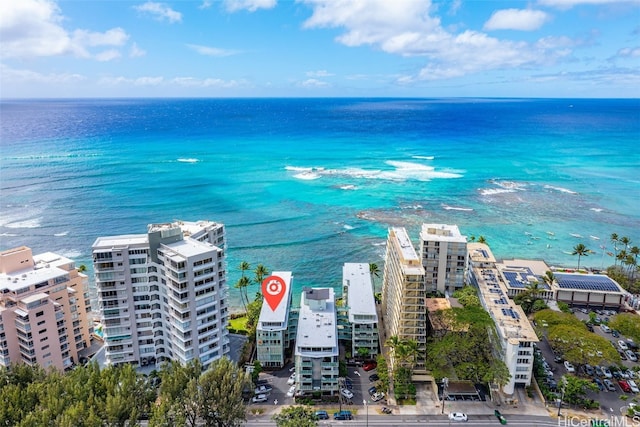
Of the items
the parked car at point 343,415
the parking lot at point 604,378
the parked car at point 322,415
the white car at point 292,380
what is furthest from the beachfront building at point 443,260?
the parked car at point 322,415

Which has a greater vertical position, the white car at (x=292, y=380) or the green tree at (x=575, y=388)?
the green tree at (x=575, y=388)

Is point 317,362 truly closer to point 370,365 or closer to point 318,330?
point 318,330

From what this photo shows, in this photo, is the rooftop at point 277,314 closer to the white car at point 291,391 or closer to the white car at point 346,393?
the white car at point 291,391

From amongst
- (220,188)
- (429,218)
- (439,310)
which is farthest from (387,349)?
(220,188)

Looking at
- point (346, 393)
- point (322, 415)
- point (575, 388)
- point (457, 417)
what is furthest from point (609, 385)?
point (322, 415)

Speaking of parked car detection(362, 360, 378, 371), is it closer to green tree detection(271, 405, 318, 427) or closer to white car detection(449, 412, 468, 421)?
white car detection(449, 412, 468, 421)

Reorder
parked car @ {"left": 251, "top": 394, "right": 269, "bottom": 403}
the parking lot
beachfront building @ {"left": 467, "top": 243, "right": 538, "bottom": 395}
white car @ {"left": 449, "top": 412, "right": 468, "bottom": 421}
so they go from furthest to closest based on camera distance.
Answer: parked car @ {"left": 251, "top": 394, "right": 269, "bottom": 403} → beachfront building @ {"left": 467, "top": 243, "right": 538, "bottom": 395} → the parking lot → white car @ {"left": 449, "top": 412, "right": 468, "bottom": 421}

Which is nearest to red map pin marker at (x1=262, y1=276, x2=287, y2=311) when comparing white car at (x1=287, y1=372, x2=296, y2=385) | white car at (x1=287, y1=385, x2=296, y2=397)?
white car at (x1=287, y1=372, x2=296, y2=385)
